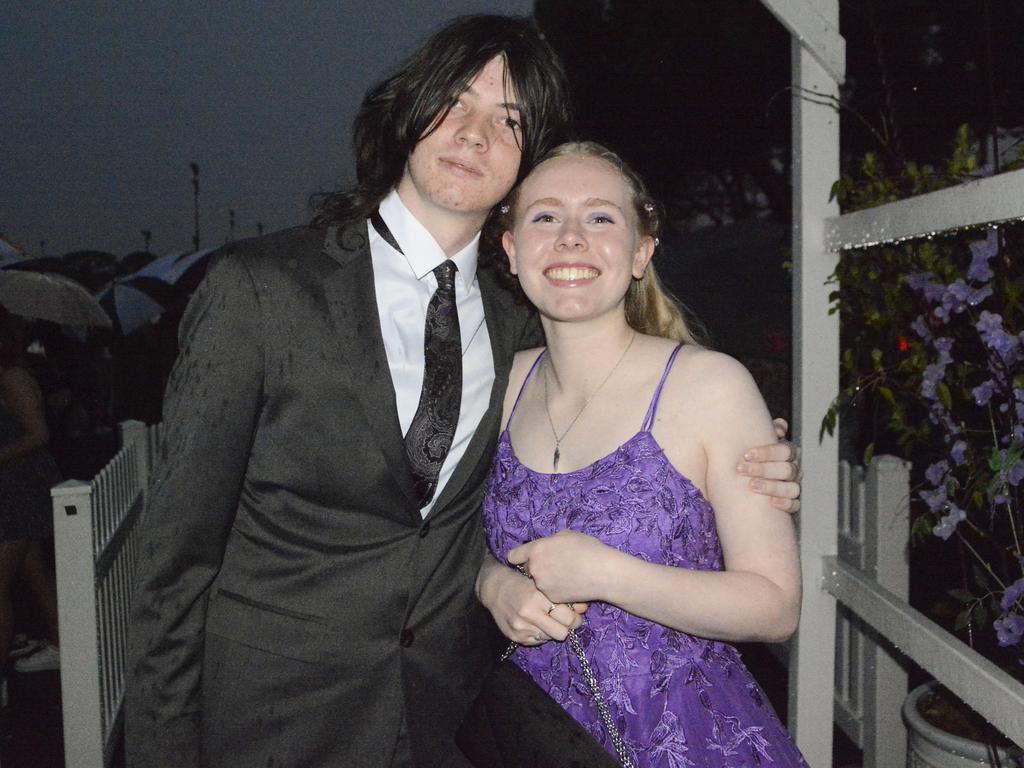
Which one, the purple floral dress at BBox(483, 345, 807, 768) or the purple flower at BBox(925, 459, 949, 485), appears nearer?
the purple floral dress at BBox(483, 345, 807, 768)

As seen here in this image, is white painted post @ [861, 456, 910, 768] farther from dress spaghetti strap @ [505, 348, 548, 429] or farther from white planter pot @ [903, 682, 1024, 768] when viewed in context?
dress spaghetti strap @ [505, 348, 548, 429]

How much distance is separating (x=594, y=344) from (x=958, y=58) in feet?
36.0

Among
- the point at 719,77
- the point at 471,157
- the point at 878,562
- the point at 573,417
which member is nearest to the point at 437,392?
the point at 573,417

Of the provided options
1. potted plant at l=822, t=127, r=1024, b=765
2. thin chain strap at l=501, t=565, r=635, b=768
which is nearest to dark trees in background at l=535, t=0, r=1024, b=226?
potted plant at l=822, t=127, r=1024, b=765

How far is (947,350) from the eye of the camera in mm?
2580

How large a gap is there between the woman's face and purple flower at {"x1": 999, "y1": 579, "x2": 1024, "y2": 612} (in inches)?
47.5

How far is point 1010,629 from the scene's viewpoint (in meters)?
2.27


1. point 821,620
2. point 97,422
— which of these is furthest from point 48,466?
point 97,422

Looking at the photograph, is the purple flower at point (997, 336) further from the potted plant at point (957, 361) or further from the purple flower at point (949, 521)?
the purple flower at point (949, 521)

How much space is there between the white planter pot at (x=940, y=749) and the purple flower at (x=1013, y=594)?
70 centimetres

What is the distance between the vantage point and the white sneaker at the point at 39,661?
18.9 feet

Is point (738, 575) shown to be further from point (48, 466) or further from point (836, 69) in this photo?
point (48, 466)

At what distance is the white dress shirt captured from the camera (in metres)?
2.11

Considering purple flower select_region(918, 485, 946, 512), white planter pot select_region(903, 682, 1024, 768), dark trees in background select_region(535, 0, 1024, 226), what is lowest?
white planter pot select_region(903, 682, 1024, 768)
